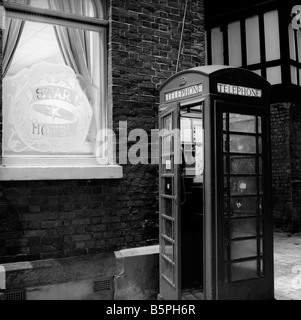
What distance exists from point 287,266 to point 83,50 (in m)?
5.39

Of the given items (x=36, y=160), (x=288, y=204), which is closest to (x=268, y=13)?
(x=288, y=204)

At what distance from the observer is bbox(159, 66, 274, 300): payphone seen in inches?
162

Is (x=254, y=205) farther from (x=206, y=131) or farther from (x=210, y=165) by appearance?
(x=206, y=131)

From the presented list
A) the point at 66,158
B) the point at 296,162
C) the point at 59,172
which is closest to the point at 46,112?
the point at 66,158

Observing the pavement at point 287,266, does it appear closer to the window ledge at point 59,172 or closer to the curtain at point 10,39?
the window ledge at point 59,172

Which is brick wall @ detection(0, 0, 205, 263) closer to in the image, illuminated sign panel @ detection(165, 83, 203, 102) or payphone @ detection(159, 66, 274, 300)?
payphone @ detection(159, 66, 274, 300)

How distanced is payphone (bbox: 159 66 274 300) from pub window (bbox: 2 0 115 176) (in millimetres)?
1063

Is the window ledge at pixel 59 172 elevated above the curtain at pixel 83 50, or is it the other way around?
the curtain at pixel 83 50

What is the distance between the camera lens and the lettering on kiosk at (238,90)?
4175 mm

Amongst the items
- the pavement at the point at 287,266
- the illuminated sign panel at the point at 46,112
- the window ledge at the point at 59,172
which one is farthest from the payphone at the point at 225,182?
the illuminated sign panel at the point at 46,112

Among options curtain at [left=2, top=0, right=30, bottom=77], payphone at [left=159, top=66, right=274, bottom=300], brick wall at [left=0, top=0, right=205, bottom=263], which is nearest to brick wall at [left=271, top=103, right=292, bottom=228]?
brick wall at [left=0, top=0, right=205, bottom=263]

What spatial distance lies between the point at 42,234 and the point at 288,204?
865 centimetres

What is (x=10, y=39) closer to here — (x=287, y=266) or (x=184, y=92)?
(x=184, y=92)

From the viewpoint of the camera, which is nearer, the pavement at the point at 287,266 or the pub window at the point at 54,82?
the pub window at the point at 54,82
